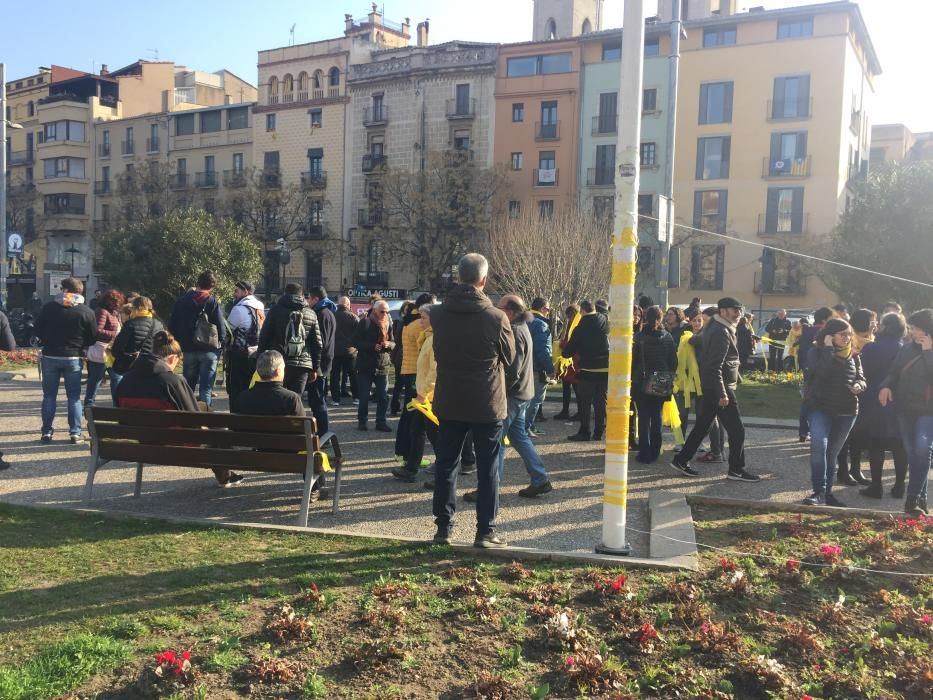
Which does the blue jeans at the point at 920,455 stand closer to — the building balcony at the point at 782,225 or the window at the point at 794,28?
the building balcony at the point at 782,225

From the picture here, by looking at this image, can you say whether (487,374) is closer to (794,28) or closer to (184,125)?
(794,28)

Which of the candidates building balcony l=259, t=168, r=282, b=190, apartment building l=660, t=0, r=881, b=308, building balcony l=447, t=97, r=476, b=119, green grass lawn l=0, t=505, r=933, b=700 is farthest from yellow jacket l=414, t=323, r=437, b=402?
building balcony l=259, t=168, r=282, b=190

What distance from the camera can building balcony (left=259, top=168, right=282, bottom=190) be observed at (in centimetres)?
5303

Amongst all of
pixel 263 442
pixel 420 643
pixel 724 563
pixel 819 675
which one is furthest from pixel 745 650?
pixel 263 442

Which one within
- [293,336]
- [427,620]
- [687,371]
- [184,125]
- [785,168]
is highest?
[184,125]

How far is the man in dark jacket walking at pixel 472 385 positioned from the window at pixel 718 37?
43.1m

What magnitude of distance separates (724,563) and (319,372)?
Result: 5.02 metres

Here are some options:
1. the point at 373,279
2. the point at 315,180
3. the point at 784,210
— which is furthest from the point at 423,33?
the point at 784,210

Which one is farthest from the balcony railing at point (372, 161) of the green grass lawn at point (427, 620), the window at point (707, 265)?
the green grass lawn at point (427, 620)

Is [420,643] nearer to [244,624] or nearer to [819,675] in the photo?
[244,624]

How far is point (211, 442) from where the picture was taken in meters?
6.14

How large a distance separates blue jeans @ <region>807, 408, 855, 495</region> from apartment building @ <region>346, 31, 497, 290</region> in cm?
3980

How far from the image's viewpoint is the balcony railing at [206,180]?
2245 inches

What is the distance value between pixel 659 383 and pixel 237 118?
5462cm
